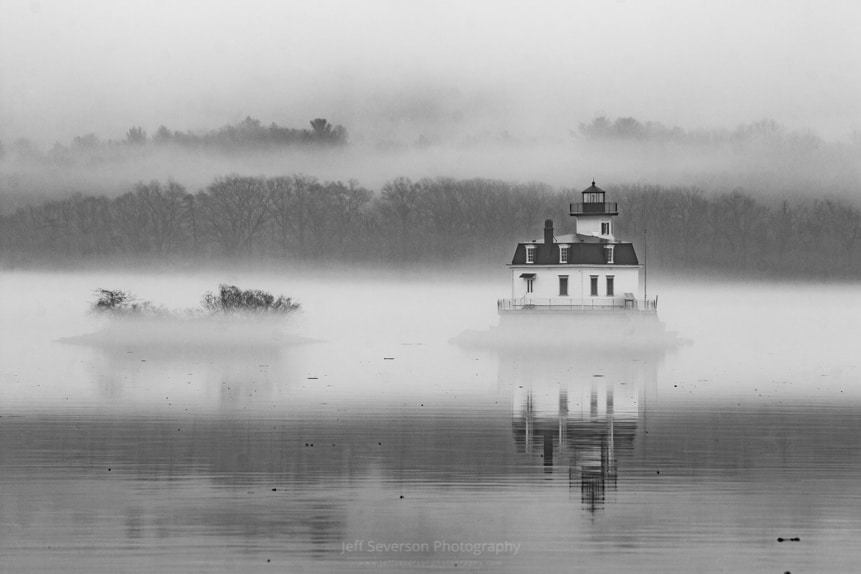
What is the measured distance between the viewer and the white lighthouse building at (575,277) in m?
97.3

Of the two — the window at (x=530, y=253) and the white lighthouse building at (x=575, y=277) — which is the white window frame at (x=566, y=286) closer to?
the white lighthouse building at (x=575, y=277)

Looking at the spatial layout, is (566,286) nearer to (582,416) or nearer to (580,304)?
(580,304)

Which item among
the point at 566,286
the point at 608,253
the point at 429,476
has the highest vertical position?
the point at 608,253

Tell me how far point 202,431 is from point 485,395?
16433 millimetres

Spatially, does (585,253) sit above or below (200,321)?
above

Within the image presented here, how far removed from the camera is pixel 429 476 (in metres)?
27.6

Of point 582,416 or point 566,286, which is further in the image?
point 566,286

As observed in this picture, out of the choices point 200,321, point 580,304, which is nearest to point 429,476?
point 580,304

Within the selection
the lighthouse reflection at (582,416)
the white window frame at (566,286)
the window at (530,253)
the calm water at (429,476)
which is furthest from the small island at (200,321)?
the calm water at (429,476)

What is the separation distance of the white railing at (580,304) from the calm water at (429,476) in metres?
37.8

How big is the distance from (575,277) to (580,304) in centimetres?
185

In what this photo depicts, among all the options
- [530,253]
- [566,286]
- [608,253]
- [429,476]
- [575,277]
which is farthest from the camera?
[530,253]

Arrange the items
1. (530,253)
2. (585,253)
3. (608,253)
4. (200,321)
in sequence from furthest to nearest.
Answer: (200,321) < (530,253) < (608,253) < (585,253)

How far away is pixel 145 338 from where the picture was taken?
371 ft
